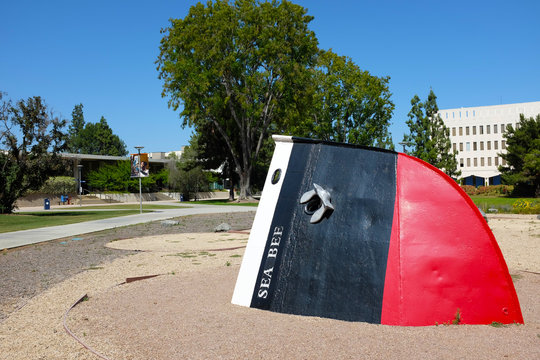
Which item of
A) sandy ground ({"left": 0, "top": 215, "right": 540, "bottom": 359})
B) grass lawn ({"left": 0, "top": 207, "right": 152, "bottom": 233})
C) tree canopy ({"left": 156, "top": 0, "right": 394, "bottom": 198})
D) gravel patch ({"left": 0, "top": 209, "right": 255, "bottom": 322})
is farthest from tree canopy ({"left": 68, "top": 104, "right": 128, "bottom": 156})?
sandy ground ({"left": 0, "top": 215, "right": 540, "bottom": 359})

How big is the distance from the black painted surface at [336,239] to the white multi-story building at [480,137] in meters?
81.4

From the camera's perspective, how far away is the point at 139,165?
3338 cm

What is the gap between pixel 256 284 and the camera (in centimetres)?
645

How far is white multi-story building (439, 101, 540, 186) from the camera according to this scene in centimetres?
7975

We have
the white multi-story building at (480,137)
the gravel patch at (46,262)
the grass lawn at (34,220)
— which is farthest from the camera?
the white multi-story building at (480,137)

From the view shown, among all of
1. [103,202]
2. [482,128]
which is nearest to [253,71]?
[103,202]

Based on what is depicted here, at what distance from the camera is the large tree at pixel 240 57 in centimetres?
4066

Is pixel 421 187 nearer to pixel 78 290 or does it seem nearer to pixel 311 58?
pixel 78 290

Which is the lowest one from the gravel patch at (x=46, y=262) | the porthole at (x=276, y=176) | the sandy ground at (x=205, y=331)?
the gravel patch at (x=46, y=262)

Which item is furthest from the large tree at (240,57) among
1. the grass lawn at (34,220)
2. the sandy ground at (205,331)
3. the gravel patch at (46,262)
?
the sandy ground at (205,331)

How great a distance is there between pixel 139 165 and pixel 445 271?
3002 centimetres

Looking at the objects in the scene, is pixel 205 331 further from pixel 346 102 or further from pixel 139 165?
pixel 346 102

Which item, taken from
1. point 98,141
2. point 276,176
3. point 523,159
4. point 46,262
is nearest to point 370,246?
point 276,176

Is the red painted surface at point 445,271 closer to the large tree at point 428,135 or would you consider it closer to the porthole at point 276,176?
the porthole at point 276,176
